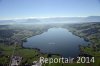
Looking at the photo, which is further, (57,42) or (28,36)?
(28,36)

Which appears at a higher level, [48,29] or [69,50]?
[48,29]

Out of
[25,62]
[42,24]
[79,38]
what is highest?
[42,24]

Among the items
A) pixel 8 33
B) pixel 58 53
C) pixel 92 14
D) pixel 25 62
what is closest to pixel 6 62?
pixel 25 62

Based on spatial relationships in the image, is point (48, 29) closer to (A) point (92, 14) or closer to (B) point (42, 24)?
(B) point (42, 24)
